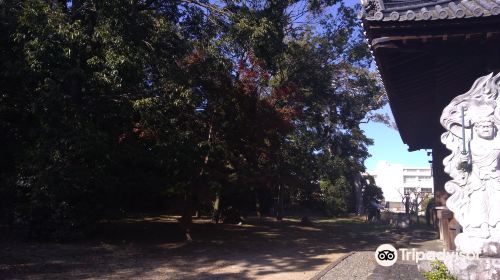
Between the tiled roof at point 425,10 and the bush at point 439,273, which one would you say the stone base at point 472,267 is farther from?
the tiled roof at point 425,10

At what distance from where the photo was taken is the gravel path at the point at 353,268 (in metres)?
9.76

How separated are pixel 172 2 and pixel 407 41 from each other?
9.55 m

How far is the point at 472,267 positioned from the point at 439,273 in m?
0.43

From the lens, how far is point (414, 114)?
9.12 metres

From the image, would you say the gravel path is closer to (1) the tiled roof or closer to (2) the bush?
(2) the bush

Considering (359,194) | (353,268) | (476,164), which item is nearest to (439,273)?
(476,164)

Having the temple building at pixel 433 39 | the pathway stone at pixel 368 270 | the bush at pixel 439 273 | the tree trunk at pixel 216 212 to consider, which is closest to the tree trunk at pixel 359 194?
the tree trunk at pixel 216 212

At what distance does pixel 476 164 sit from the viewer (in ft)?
17.4

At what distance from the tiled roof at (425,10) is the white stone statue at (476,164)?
2.38 ft

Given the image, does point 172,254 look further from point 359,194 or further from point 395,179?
point 395,179

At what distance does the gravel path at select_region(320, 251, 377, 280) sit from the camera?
32.0 feet

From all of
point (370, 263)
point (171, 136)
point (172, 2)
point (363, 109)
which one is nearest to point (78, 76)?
point (171, 136)

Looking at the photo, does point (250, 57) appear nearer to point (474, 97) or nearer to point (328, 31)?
point (328, 31)

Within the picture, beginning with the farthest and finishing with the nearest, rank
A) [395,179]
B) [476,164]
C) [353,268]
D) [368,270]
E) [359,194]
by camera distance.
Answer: [395,179] → [359,194] → [353,268] → [368,270] → [476,164]
